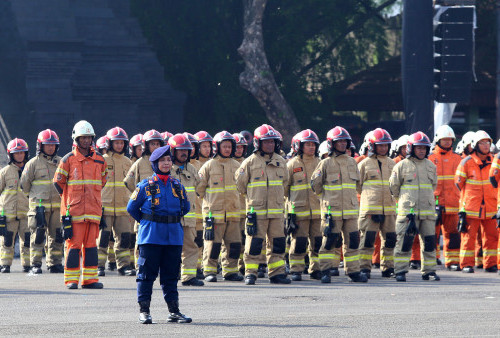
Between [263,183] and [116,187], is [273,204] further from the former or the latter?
[116,187]

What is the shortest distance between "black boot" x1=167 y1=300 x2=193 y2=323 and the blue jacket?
65cm

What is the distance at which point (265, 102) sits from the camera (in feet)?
97.5

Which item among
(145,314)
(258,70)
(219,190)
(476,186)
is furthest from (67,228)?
(258,70)

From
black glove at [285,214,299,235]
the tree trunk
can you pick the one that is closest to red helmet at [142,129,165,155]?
black glove at [285,214,299,235]

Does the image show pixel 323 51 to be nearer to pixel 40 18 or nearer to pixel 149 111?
pixel 149 111

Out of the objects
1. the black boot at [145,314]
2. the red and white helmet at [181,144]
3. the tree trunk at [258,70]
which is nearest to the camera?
the black boot at [145,314]

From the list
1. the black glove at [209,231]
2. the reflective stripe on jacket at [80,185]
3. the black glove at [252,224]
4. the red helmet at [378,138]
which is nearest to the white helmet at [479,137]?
the red helmet at [378,138]

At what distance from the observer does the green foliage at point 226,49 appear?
3153cm

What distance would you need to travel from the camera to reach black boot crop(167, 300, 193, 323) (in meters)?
11.8

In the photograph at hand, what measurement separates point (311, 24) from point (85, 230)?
1863 centimetres

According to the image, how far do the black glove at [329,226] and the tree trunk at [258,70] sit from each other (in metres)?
13.5

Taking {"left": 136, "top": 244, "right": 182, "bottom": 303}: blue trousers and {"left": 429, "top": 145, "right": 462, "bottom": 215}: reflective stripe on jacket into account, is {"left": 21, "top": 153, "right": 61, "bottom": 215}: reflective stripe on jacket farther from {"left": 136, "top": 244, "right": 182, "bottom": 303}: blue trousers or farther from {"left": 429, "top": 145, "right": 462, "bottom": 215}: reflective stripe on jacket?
{"left": 136, "top": 244, "right": 182, "bottom": 303}: blue trousers

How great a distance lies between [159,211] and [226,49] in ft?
66.8

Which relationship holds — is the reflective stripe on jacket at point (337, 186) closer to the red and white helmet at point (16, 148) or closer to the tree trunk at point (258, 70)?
the red and white helmet at point (16, 148)
